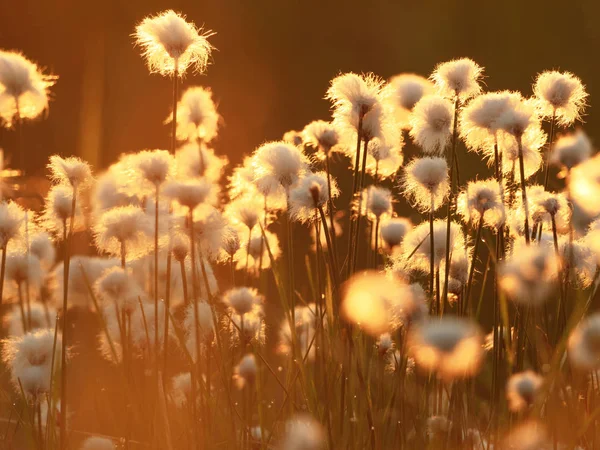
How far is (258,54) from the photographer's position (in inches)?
177

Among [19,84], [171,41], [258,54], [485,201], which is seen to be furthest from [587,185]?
[258,54]

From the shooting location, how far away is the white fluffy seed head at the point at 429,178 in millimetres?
1283

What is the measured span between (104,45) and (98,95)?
296mm

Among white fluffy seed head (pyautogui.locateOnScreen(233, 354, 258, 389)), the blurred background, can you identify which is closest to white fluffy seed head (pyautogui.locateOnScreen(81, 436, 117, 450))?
white fluffy seed head (pyautogui.locateOnScreen(233, 354, 258, 389))

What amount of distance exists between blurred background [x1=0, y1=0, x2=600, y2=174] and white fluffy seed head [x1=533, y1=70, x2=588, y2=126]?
2.32 meters

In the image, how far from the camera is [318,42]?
15.4 feet

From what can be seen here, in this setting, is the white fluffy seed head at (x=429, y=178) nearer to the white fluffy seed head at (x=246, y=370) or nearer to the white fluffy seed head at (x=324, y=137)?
the white fluffy seed head at (x=324, y=137)

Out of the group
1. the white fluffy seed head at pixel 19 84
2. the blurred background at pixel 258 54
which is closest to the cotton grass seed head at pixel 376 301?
the white fluffy seed head at pixel 19 84

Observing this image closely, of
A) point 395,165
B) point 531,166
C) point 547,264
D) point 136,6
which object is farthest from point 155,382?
point 136,6

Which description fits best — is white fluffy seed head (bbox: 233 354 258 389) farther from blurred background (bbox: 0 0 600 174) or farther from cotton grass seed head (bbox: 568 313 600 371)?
blurred background (bbox: 0 0 600 174)

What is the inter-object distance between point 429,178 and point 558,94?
28cm

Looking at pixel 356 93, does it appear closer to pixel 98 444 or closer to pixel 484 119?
pixel 484 119

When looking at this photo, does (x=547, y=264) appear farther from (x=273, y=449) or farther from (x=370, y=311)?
(x=273, y=449)

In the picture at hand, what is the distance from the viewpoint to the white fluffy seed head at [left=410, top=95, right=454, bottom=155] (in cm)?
136
